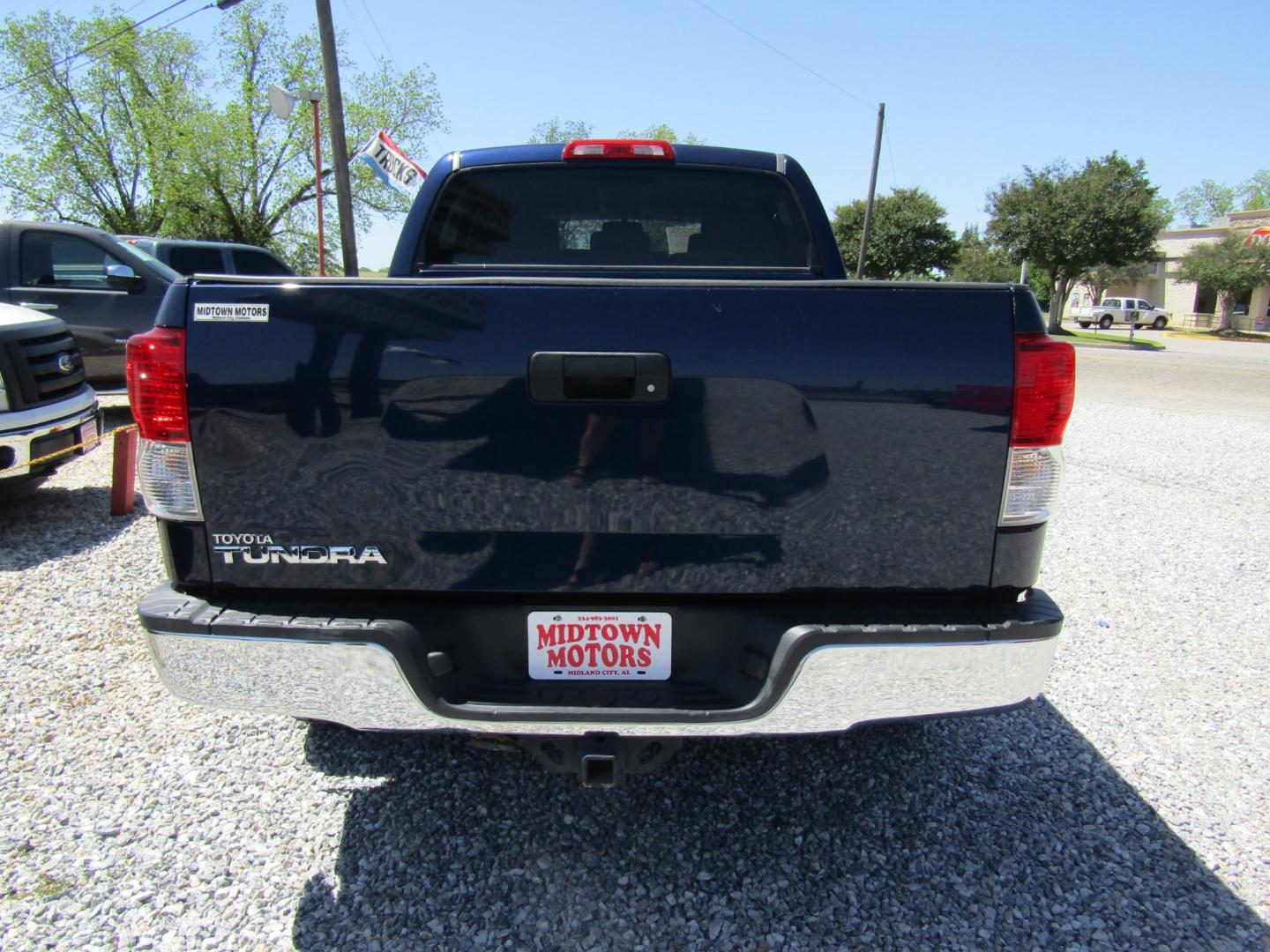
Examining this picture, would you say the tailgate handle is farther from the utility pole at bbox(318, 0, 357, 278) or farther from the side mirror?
the utility pole at bbox(318, 0, 357, 278)

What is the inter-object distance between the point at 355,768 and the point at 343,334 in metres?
1.66

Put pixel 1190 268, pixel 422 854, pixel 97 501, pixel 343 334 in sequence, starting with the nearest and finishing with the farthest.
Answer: pixel 343 334, pixel 422 854, pixel 97 501, pixel 1190 268

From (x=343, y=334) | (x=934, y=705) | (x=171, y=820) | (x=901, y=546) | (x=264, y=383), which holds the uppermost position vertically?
(x=343, y=334)

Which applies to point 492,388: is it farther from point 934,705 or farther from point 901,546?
point 934,705

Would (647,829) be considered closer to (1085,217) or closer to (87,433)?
(87,433)

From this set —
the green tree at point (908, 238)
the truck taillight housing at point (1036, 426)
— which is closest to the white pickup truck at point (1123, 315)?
the green tree at point (908, 238)

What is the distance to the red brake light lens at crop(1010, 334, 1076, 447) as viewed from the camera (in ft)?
6.12

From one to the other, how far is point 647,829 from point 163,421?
1.78 meters

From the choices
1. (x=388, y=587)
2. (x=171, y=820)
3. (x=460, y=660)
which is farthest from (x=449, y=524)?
(x=171, y=820)

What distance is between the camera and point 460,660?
2.01 m

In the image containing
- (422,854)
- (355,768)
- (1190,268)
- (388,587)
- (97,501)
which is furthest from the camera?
(1190,268)

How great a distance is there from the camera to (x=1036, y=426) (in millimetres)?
1889

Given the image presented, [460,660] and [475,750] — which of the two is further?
[475,750]

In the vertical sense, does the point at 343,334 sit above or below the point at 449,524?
above
